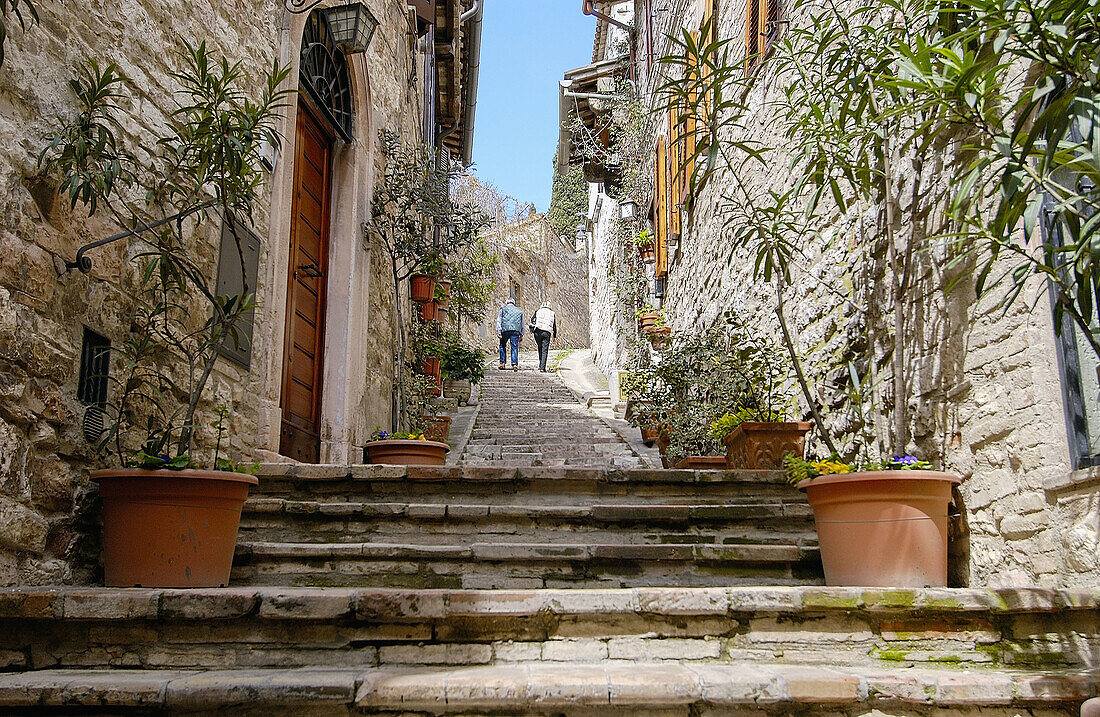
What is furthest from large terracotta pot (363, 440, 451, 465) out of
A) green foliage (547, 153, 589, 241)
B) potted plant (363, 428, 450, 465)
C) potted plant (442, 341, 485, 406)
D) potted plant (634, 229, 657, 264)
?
green foliage (547, 153, 589, 241)

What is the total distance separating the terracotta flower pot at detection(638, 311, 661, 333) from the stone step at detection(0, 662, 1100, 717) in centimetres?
767

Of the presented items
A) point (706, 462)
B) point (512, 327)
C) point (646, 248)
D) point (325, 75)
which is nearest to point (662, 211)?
point (646, 248)

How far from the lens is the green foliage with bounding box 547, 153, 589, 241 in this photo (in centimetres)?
2575

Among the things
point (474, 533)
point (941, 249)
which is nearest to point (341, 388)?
point (474, 533)

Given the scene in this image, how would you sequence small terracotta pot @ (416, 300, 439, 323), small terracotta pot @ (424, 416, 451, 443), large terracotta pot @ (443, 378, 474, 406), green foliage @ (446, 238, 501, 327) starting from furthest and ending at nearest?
large terracotta pot @ (443, 378, 474, 406) < green foliage @ (446, 238, 501, 327) < small terracotta pot @ (416, 300, 439, 323) < small terracotta pot @ (424, 416, 451, 443)

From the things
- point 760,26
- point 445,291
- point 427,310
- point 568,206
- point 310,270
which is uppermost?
point 568,206

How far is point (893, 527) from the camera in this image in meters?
2.92

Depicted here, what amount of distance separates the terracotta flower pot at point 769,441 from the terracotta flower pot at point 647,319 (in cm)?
531

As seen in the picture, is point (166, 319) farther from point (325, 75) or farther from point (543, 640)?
point (325, 75)

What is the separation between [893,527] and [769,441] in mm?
1700

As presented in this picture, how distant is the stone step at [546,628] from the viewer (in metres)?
2.48

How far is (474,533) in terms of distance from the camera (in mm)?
3592

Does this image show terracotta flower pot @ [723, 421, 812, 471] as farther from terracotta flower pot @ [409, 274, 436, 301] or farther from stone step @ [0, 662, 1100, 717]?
terracotta flower pot @ [409, 274, 436, 301]

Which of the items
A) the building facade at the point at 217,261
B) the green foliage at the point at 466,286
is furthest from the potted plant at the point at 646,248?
the building facade at the point at 217,261
